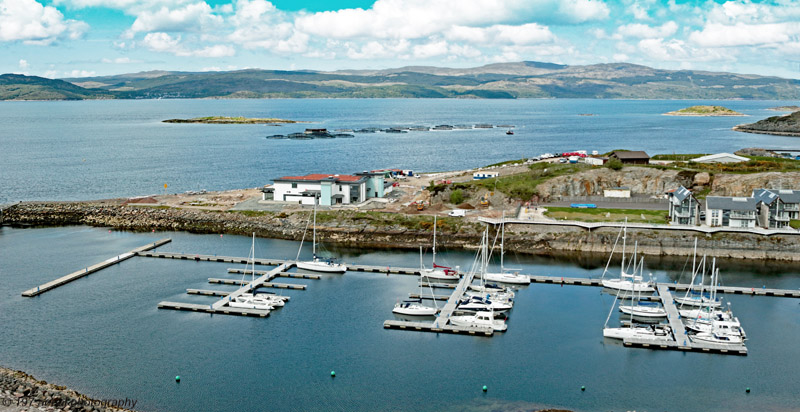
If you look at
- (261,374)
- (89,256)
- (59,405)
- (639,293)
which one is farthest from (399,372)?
(89,256)

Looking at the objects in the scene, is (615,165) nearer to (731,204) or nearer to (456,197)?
(731,204)

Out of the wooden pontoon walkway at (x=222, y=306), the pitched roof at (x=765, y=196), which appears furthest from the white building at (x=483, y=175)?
the wooden pontoon walkway at (x=222, y=306)

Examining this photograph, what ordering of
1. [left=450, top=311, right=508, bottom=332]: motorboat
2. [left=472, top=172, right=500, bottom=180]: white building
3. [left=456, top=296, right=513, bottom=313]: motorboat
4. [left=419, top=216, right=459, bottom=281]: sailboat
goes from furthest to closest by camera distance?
1. [left=472, top=172, right=500, bottom=180]: white building
2. [left=419, top=216, right=459, bottom=281]: sailboat
3. [left=456, top=296, right=513, bottom=313]: motorboat
4. [left=450, top=311, right=508, bottom=332]: motorboat

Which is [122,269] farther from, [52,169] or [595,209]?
[52,169]

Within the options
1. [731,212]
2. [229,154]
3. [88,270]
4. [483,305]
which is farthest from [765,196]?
[229,154]

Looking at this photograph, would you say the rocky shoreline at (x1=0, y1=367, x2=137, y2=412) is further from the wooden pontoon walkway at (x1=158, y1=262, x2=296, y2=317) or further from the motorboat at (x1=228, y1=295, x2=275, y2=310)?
the motorboat at (x1=228, y1=295, x2=275, y2=310)

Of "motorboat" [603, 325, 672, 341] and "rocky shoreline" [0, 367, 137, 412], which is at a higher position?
"motorboat" [603, 325, 672, 341]

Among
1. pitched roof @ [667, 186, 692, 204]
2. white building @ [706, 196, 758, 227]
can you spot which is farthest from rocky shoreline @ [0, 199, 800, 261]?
pitched roof @ [667, 186, 692, 204]
